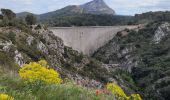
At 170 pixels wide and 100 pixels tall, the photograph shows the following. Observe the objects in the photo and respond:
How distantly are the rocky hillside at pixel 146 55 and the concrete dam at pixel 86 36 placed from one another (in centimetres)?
155

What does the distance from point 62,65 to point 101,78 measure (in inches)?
345

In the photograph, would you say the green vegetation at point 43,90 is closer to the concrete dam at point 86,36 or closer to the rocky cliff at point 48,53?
the rocky cliff at point 48,53

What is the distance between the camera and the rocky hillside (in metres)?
74.9

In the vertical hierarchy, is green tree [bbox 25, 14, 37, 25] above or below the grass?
below

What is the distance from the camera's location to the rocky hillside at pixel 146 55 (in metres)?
74.9

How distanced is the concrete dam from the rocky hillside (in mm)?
1549

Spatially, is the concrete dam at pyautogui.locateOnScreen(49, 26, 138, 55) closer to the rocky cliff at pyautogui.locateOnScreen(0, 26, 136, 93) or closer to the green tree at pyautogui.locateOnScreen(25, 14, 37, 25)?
the green tree at pyautogui.locateOnScreen(25, 14, 37, 25)

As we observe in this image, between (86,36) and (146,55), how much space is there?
13.0 meters

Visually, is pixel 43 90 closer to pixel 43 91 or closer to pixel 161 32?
pixel 43 91

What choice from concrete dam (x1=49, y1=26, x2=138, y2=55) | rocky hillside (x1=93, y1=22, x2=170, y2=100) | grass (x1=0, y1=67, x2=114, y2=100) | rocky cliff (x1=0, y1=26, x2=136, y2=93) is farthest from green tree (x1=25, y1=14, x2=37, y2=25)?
grass (x1=0, y1=67, x2=114, y2=100)

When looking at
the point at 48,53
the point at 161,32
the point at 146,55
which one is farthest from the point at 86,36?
the point at 48,53

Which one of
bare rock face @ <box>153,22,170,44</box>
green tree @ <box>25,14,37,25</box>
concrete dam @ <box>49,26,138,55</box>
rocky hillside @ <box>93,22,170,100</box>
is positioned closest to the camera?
green tree @ <box>25,14,37,25</box>

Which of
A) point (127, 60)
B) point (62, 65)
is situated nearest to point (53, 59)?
point (62, 65)

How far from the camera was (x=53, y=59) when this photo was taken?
184 ft
